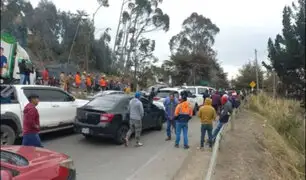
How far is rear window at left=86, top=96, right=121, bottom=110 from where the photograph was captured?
12.2m

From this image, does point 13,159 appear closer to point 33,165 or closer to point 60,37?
point 33,165

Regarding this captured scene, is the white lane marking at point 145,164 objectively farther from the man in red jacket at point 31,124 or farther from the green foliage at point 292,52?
the green foliage at point 292,52

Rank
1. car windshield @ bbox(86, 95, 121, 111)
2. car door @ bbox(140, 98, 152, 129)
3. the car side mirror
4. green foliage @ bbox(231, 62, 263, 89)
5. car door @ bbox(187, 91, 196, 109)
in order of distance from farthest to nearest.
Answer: green foliage @ bbox(231, 62, 263, 89) < car door @ bbox(187, 91, 196, 109) < car door @ bbox(140, 98, 152, 129) < car windshield @ bbox(86, 95, 121, 111) < the car side mirror

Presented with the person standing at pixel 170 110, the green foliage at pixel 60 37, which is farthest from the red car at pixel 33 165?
the green foliage at pixel 60 37

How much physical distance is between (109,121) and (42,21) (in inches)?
1499

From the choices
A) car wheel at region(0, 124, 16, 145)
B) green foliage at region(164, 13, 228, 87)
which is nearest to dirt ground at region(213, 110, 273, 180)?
car wheel at region(0, 124, 16, 145)

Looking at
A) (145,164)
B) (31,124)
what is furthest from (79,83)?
(31,124)

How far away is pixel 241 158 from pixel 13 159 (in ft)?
25.0

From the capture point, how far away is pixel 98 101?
12664 millimetres

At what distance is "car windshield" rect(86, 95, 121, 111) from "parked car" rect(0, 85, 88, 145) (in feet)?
2.64

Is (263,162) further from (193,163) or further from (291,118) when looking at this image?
(291,118)

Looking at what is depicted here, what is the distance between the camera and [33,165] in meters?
5.11

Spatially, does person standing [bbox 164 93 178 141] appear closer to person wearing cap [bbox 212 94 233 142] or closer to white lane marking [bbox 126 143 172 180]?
white lane marking [bbox 126 143 172 180]

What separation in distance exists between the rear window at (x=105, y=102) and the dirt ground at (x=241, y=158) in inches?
145
